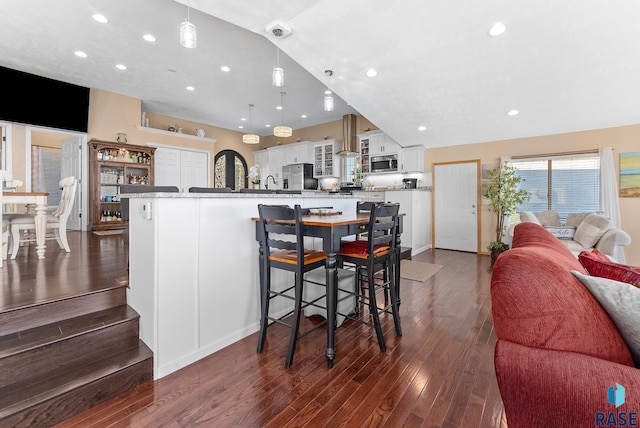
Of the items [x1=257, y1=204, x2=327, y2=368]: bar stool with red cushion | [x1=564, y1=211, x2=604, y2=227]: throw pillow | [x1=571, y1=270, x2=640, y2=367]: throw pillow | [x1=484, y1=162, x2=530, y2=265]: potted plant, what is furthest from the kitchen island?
[x1=564, y1=211, x2=604, y2=227]: throw pillow

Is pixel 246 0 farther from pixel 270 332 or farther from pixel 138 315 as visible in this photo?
pixel 270 332

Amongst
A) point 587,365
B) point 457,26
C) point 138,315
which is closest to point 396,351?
point 587,365

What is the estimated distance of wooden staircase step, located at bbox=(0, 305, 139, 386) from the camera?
1.41 m

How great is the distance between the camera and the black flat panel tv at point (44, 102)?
4535 mm

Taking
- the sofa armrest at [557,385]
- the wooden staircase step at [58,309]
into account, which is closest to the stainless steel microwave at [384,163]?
the wooden staircase step at [58,309]

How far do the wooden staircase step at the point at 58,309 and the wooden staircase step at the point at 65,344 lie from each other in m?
0.04

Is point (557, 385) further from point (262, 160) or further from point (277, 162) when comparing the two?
point (262, 160)

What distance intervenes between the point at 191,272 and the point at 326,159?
6.03m

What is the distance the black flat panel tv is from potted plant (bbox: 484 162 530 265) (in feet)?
25.8

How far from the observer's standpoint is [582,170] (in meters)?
4.61

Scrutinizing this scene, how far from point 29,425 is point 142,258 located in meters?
0.90

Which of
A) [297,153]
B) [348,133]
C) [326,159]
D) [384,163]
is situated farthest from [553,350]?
[297,153]

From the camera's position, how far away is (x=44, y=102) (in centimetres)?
484

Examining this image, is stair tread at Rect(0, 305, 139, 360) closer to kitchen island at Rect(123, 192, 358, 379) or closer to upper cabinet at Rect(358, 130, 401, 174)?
kitchen island at Rect(123, 192, 358, 379)
